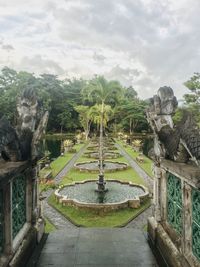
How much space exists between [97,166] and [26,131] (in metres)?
14.4

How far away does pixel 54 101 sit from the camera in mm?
59250

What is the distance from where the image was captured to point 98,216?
10328 millimetres

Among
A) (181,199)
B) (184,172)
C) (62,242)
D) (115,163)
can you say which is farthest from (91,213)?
(115,163)

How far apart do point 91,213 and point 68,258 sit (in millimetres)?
4289

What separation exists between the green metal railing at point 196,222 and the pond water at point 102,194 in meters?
7.41

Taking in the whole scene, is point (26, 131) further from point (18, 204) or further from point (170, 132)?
point (170, 132)

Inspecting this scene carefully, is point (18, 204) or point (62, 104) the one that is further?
point (62, 104)

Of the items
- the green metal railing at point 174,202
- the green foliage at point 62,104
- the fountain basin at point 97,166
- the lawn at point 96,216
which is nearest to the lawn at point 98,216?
the lawn at point 96,216

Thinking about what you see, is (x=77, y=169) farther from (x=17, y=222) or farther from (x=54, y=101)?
(x=54, y=101)

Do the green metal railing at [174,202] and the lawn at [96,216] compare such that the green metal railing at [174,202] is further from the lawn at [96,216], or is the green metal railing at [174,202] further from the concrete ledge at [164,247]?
the lawn at [96,216]

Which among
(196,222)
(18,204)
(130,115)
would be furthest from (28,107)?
(130,115)

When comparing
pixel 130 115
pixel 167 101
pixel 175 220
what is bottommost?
pixel 175 220

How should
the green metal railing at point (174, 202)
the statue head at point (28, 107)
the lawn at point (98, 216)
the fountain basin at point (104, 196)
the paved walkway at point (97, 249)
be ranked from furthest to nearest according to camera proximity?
the fountain basin at point (104, 196)
the lawn at point (98, 216)
the statue head at point (28, 107)
the paved walkway at point (97, 249)
the green metal railing at point (174, 202)

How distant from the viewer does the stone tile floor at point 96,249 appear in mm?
6109
